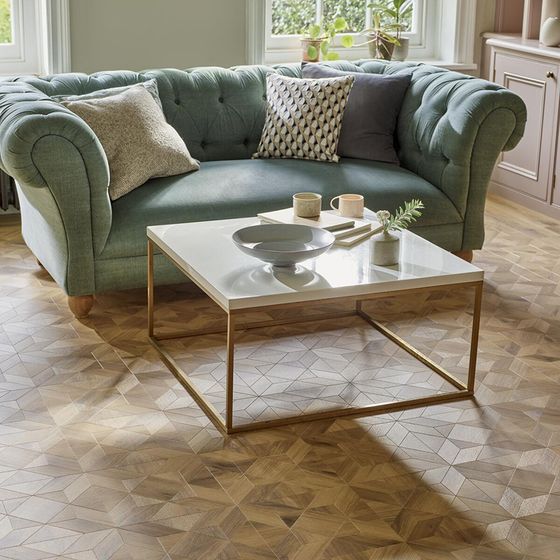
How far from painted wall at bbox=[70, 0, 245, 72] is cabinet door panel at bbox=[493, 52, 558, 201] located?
150 centimetres

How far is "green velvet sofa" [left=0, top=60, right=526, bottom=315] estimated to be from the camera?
3611mm

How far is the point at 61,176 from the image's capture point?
3592 millimetres

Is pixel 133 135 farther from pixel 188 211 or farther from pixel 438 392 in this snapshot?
pixel 438 392

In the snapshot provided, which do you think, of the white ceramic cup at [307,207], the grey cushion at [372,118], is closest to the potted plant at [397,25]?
the grey cushion at [372,118]

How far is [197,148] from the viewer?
4.50m

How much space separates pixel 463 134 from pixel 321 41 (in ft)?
5.04

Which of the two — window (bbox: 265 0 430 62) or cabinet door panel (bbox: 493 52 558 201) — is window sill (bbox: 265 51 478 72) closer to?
window (bbox: 265 0 430 62)

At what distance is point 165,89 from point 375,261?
1.68 meters

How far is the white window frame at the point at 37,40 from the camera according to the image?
4953mm

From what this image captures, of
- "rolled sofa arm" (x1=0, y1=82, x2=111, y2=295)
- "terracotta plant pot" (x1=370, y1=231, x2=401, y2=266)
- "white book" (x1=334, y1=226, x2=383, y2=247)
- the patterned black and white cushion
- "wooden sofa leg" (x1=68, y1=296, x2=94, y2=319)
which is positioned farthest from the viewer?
the patterned black and white cushion

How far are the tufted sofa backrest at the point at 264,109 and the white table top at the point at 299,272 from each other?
2.93ft

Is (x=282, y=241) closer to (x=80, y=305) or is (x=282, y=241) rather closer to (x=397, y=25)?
(x=80, y=305)

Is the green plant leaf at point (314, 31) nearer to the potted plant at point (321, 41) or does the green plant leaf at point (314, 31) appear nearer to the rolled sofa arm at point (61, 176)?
the potted plant at point (321, 41)

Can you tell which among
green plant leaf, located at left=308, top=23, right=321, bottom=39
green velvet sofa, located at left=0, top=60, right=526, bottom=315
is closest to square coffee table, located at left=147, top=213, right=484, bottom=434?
green velvet sofa, located at left=0, top=60, right=526, bottom=315
